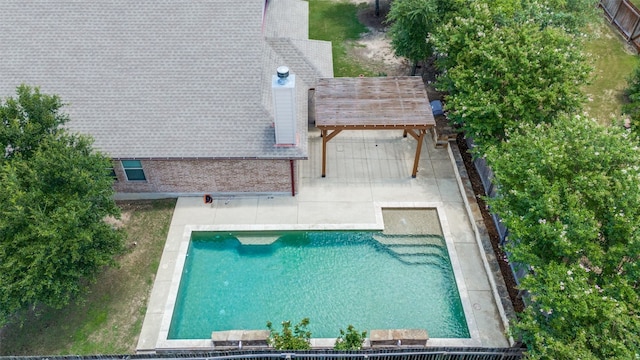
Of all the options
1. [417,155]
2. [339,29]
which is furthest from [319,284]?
[339,29]

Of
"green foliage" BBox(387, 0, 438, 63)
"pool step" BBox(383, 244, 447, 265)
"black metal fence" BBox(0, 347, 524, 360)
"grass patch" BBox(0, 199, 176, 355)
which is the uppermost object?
"green foliage" BBox(387, 0, 438, 63)

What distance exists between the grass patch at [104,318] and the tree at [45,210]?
125cm

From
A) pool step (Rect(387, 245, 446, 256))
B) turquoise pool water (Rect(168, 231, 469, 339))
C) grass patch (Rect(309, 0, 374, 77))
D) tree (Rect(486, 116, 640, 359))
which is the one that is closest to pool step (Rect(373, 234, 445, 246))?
turquoise pool water (Rect(168, 231, 469, 339))

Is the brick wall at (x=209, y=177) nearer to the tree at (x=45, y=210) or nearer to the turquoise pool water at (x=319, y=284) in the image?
the turquoise pool water at (x=319, y=284)

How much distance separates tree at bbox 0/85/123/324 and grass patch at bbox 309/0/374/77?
17578mm

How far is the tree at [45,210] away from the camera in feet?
49.1

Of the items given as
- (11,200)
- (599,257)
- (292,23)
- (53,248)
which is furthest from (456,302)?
(292,23)

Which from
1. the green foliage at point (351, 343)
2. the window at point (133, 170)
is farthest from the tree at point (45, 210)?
the green foliage at point (351, 343)

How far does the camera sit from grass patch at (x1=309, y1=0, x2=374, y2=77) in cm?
3041

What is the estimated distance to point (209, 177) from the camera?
856 inches

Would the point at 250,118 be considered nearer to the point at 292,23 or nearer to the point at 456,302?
the point at 292,23

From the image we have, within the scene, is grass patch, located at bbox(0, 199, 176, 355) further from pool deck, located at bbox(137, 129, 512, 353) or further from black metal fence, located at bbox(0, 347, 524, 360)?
black metal fence, located at bbox(0, 347, 524, 360)

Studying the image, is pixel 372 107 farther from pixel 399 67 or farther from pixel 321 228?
pixel 399 67

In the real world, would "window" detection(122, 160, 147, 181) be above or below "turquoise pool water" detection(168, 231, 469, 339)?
above
